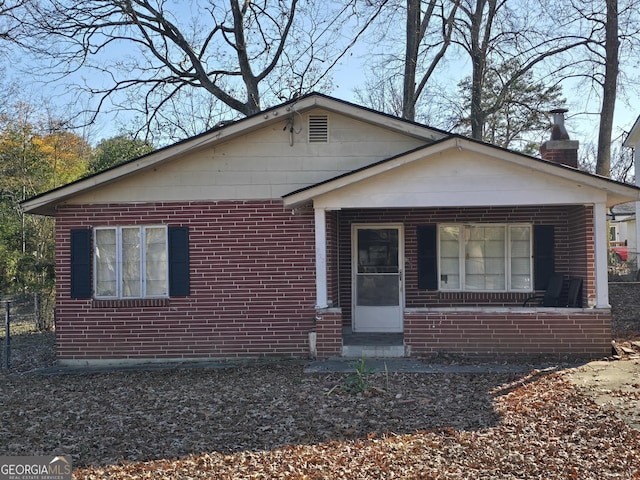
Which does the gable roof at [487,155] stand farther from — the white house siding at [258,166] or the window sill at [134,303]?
the window sill at [134,303]

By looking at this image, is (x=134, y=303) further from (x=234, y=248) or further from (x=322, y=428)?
(x=322, y=428)

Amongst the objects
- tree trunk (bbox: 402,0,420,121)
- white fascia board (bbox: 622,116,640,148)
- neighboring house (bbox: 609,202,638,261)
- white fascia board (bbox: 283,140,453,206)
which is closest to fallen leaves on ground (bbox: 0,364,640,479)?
white fascia board (bbox: 283,140,453,206)

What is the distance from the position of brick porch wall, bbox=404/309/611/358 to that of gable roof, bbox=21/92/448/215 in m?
3.11

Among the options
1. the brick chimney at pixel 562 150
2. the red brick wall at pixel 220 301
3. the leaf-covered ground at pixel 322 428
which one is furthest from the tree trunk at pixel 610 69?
the leaf-covered ground at pixel 322 428

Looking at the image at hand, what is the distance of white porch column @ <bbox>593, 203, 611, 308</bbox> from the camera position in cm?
942

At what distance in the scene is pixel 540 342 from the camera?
960 centimetres

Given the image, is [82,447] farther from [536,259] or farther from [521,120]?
[521,120]

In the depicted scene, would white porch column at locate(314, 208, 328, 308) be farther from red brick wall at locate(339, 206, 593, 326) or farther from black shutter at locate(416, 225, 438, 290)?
black shutter at locate(416, 225, 438, 290)

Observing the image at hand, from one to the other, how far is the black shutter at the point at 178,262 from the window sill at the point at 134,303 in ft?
0.71

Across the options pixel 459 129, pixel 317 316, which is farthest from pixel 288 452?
pixel 459 129

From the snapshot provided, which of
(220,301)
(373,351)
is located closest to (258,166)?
(220,301)

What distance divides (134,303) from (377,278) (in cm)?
451

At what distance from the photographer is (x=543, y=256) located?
11.2m

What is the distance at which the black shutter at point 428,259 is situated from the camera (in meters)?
11.4
